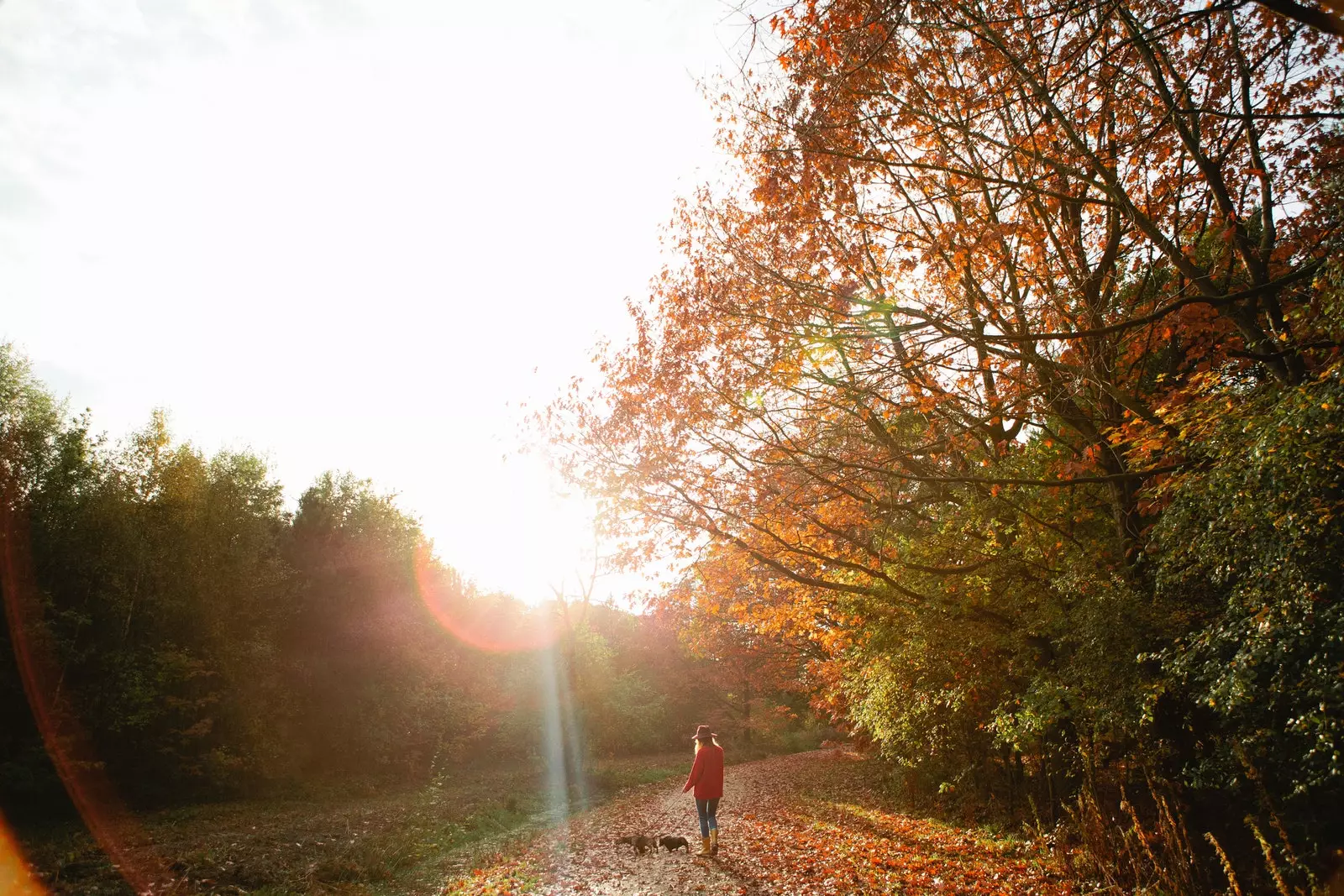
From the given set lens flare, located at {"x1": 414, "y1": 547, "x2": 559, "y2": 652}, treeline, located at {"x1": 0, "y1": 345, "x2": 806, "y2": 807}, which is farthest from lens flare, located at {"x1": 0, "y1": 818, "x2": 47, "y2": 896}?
lens flare, located at {"x1": 414, "y1": 547, "x2": 559, "y2": 652}

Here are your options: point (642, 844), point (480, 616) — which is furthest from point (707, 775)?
point (480, 616)

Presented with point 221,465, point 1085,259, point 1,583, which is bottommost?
point 1,583

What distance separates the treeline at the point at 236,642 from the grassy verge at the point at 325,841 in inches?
101

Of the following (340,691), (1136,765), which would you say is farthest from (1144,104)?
(340,691)

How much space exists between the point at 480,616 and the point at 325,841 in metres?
20.6

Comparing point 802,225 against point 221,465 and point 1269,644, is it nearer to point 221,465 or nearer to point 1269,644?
point 1269,644

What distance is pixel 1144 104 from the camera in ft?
23.2

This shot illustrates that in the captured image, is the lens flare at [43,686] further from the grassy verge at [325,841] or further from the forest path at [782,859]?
the forest path at [782,859]

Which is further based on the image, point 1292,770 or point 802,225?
point 802,225

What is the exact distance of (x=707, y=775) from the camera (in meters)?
10.1

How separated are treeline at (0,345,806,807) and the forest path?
728cm

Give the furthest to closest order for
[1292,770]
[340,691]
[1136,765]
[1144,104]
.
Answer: [340,691], [1136,765], [1144,104], [1292,770]

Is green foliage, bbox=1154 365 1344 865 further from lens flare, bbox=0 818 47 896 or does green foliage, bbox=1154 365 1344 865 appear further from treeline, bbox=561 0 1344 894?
lens flare, bbox=0 818 47 896

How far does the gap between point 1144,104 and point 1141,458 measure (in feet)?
12.8
